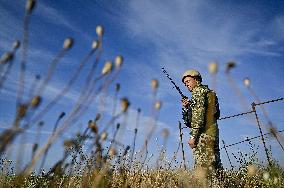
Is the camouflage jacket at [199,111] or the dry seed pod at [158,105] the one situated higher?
the camouflage jacket at [199,111]

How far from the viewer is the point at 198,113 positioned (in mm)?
5207

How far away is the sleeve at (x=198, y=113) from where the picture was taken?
5184mm

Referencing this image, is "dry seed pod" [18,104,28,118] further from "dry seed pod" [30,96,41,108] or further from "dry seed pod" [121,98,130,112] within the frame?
"dry seed pod" [121,98,130,112]

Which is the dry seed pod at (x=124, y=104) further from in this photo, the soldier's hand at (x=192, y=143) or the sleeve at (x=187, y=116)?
the sleeve at (x=187, y=116)

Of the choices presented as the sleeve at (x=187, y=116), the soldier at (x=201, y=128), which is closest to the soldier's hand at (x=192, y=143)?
the soldier at (x=201, y=128)

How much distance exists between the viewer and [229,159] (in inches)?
246

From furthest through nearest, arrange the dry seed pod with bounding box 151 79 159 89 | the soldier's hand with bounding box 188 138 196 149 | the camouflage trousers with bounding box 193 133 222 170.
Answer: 1. the soldier's hand with bounding box 188 138 196 149
2. the camouflage trousers with bounding box 193 133 222 170
3. the dry seed pod with bounding box 151 79 159 89

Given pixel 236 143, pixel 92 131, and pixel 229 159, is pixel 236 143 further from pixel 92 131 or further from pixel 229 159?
pixel 92 131

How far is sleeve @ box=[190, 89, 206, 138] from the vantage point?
17.0 feet

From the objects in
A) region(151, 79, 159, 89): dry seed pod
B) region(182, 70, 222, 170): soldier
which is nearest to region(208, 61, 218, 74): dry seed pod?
region(151, 79, 159, 89): dry seed pod

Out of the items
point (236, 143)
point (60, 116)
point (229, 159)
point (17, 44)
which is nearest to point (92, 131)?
point (60, 116)

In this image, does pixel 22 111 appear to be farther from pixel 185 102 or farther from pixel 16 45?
pixel 185 102

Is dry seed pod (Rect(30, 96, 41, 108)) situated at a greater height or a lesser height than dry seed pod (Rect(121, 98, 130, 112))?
lesser

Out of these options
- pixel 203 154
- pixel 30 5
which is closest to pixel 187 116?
pixel 203 154
